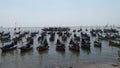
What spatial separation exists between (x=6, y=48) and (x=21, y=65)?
1381 cm

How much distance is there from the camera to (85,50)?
152 feet

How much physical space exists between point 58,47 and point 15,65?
16608 mm

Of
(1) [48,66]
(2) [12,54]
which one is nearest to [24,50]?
(2) [12,54]

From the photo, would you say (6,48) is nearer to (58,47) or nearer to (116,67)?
(58,47)

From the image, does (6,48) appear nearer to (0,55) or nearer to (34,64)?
(0,55)

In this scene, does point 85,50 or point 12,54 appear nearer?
point 12,54

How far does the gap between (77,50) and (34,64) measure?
47.8 ft

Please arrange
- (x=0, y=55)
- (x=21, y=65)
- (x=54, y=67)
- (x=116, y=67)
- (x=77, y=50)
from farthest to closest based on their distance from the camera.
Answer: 1. (x=77, y=50)
2. (x=0, y=55)
3. (x=21, y=65)
4. (x=54, y=67)
5. (x=116, y=67)

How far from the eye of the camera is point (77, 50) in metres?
43.8

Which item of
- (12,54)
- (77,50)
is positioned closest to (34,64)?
(12,54)

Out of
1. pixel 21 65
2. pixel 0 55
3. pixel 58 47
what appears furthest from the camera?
pixel 58 47

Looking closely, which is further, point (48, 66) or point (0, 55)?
point (0, 55)

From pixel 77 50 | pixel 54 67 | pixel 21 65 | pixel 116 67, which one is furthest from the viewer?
pixel 77 50

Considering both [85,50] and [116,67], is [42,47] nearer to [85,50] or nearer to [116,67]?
[85,50]
